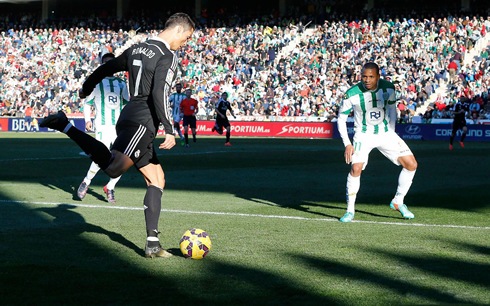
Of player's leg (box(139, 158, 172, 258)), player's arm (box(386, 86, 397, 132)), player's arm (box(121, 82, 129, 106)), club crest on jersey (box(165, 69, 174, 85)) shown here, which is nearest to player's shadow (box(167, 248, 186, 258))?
player's leg (box(139, 158, 172, 258))

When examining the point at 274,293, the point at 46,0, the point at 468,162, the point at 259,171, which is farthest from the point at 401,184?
the point at 46,0

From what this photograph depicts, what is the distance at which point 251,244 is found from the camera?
6.80 m

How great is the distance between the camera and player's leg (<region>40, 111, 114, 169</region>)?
603cm

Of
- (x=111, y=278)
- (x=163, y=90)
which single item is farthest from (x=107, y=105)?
(x=111, y=278)

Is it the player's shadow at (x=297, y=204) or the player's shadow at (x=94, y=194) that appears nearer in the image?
the player's shadow at (x=297, y=204)

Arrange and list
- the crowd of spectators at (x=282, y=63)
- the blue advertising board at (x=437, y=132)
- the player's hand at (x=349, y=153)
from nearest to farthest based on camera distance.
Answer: the player's hand at (x=349, y=153) < the blue advertising board at (x=437, y=132) < the crowd of spectators at (x=282, y=63)

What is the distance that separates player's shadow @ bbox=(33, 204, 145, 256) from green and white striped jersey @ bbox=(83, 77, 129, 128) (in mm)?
2247

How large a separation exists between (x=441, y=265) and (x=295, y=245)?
148 cm

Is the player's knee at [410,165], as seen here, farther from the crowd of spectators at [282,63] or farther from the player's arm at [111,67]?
the crowd of spectators at [282,63]

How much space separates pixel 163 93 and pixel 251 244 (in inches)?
70.2

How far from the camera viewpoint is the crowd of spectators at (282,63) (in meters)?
38.0

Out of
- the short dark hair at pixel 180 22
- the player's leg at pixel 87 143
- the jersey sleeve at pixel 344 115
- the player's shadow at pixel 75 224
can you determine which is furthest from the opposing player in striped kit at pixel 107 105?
the short dark hair at pixel 180 22

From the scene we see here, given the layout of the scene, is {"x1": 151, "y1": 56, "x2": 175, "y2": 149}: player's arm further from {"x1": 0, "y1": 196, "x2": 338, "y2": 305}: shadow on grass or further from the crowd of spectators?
the crowd of spectators

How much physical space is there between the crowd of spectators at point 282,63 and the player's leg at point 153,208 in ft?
103
